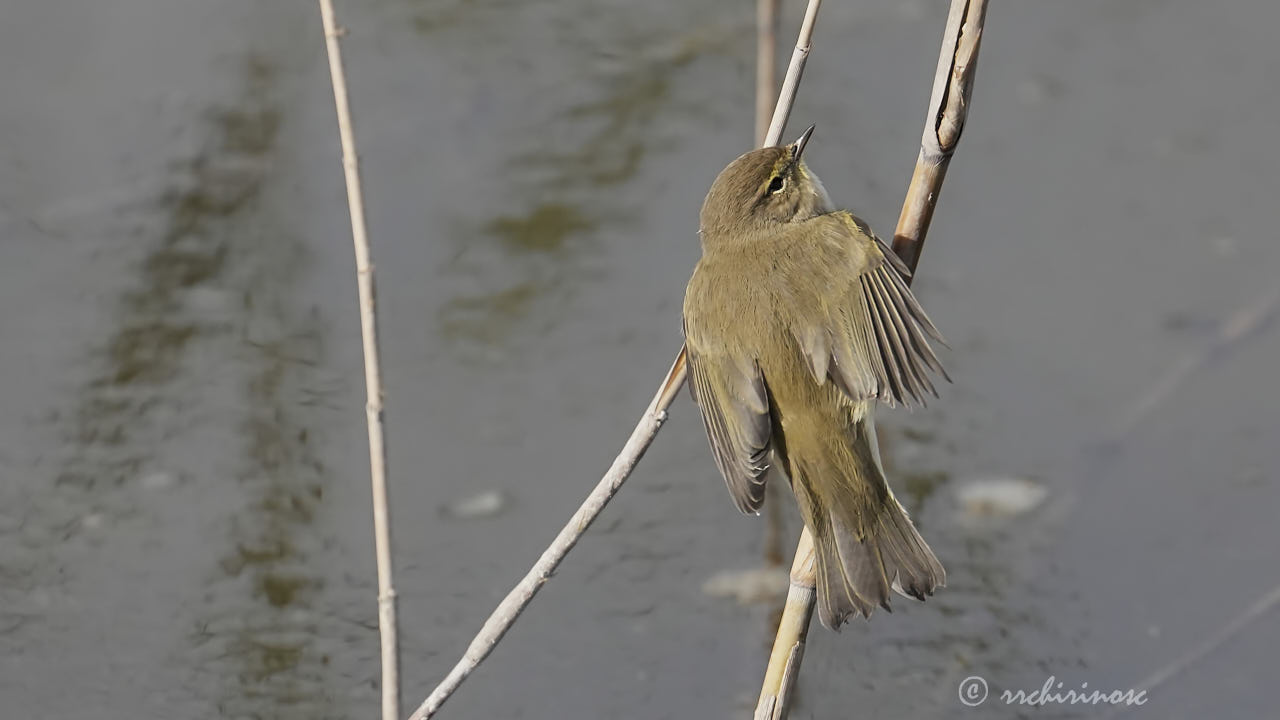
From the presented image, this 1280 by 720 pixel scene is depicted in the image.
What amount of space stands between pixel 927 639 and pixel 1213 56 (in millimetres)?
2413

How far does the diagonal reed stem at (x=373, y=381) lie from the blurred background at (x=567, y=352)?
86cm

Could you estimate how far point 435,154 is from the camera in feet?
15.3

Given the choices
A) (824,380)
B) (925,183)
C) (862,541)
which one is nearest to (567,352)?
(824,380)

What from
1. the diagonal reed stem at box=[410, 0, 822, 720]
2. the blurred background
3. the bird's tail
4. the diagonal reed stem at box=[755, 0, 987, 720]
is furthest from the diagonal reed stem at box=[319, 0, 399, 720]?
the blurred background

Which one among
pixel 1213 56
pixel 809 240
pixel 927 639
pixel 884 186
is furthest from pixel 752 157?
pixel 1213 56

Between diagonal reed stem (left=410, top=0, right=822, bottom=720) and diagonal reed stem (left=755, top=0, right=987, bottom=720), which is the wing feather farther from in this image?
diagonal reed stem (left=410, top=0, right=822, bottom=720)

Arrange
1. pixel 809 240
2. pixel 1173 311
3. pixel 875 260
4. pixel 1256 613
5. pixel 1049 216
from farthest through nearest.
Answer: pixel 1049 216
pixel 1173 311
pixel 1256 613
pixel 809 240
pixel 875 260

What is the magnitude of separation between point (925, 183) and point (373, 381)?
37.3 inches

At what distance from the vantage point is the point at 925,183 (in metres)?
2.43

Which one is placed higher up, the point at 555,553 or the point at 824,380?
the point at 824,380

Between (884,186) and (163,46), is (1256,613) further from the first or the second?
(163,46)

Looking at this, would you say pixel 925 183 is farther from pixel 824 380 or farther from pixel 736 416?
pixel 736 416

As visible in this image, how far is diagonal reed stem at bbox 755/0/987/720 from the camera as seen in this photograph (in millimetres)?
2287

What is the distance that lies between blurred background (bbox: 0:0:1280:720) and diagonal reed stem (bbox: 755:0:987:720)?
81cm
